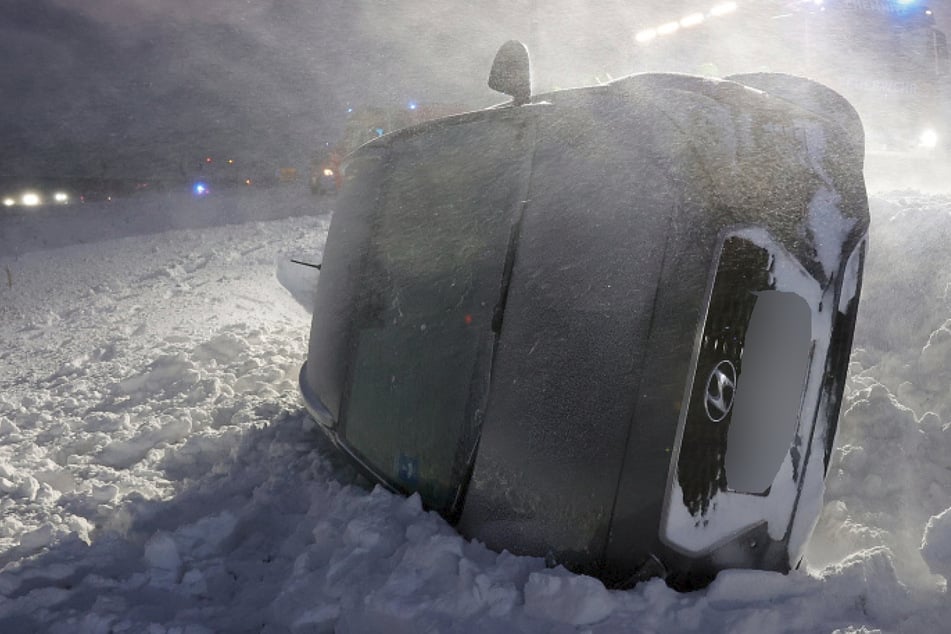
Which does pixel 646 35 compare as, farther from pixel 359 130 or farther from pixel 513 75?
pixel 513 75

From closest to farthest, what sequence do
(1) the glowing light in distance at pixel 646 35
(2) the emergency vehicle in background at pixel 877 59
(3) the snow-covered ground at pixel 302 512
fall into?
(3) the snow-covered ground at pixel 302 512, (2) the emergency vehicle in background at pixel 877 59, (1) the glowing light in distance at pixel 646 35

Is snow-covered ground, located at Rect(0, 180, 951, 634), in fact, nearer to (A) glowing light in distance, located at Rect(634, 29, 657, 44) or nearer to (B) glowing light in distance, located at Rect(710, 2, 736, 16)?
(B) glowing light in distance, located at Rect(710, 2, 736, 16)

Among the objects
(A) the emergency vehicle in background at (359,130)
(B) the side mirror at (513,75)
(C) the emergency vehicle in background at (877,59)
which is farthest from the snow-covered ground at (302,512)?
(A) the emergency vehicle in background at (359,130)

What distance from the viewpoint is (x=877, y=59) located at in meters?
15.1

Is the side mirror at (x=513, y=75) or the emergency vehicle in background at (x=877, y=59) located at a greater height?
the emergency vehicle in background at (x=877, y=59)

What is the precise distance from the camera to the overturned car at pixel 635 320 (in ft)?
6.40

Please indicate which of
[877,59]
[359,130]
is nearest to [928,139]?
[877,59]

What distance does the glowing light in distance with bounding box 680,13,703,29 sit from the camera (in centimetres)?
1748

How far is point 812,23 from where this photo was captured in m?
14.5

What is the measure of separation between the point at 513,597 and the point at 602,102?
1.43 metres

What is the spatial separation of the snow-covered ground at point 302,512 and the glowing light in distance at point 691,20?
13.3m

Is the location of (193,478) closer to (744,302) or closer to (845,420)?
(744,302)

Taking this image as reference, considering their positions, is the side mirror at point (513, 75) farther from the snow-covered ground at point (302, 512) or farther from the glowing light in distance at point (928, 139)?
the glowing light in distance at point (928, 139)

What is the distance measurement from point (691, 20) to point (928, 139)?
5.92 meters
